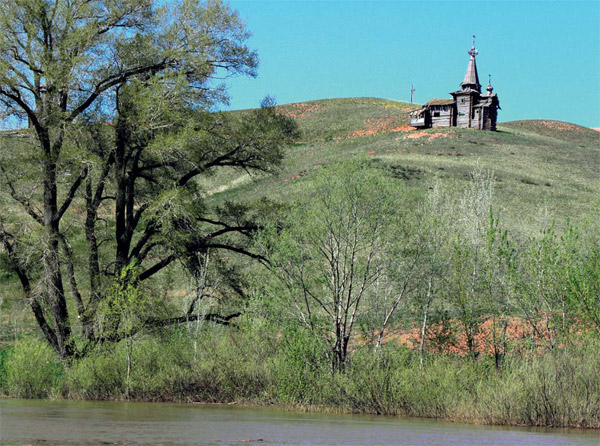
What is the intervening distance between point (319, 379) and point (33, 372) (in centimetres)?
1115

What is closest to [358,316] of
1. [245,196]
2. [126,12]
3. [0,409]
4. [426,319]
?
[426,319]

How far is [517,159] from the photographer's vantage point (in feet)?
307

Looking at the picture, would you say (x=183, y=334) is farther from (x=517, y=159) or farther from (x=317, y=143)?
(x=317, y=143)

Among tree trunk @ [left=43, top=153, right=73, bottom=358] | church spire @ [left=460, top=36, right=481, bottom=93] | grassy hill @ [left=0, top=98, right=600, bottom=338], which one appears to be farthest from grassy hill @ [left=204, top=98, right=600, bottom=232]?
tree trunk @ [left=43, top=153, right=73, bottom=358]

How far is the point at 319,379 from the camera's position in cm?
2411

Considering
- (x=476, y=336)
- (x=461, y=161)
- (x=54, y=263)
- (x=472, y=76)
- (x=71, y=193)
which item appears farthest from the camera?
(x=472, y=76)

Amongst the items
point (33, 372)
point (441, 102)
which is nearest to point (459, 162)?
point (441, 102)

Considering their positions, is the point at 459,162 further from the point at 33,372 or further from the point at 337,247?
the point at 33,372

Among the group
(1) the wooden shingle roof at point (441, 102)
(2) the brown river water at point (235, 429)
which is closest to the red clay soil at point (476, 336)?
(2) the brown river water at point (235, 429)

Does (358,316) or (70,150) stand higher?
(70,150)

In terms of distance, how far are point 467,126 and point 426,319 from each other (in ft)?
295

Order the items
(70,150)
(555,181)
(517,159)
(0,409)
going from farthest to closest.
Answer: (517,159) → (555,181) → (70,150) → (0,409)

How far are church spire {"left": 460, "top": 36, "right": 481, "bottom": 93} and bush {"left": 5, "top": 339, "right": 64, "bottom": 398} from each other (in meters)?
92.9

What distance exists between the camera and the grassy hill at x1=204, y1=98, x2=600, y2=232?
73312mm
